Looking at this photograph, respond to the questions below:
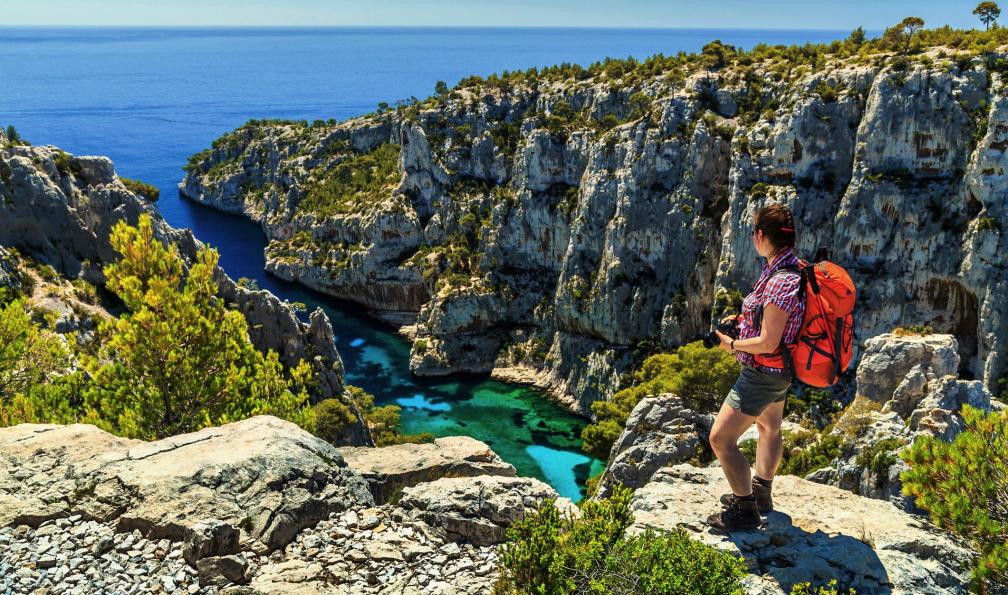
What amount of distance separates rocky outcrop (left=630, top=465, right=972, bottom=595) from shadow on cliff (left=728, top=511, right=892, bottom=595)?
0.5 inches

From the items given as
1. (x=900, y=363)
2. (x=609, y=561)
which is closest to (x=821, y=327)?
(x=609, y=561)

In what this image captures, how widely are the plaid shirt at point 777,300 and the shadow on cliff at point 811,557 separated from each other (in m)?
3.01

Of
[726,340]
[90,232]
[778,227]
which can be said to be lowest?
[726,340]

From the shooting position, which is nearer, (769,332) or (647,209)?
(769,332)

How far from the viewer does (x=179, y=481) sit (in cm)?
1194

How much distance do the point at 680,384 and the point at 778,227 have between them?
3161cm

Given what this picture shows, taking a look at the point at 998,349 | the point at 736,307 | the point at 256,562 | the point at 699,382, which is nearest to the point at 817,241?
the point at 736,307

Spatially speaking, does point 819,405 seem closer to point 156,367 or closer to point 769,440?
point 769,440

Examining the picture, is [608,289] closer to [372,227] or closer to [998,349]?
[998,349]

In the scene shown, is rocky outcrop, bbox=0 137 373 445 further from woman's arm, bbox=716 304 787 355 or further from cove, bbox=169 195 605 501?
woman's arm, bbox=716 304 787 355

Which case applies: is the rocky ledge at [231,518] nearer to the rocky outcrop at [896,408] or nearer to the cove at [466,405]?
the rocky outcrop at [896,408]

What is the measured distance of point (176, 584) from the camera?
399 inches

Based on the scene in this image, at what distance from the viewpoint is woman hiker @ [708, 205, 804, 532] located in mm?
8516

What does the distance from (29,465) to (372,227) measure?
8166 cm
